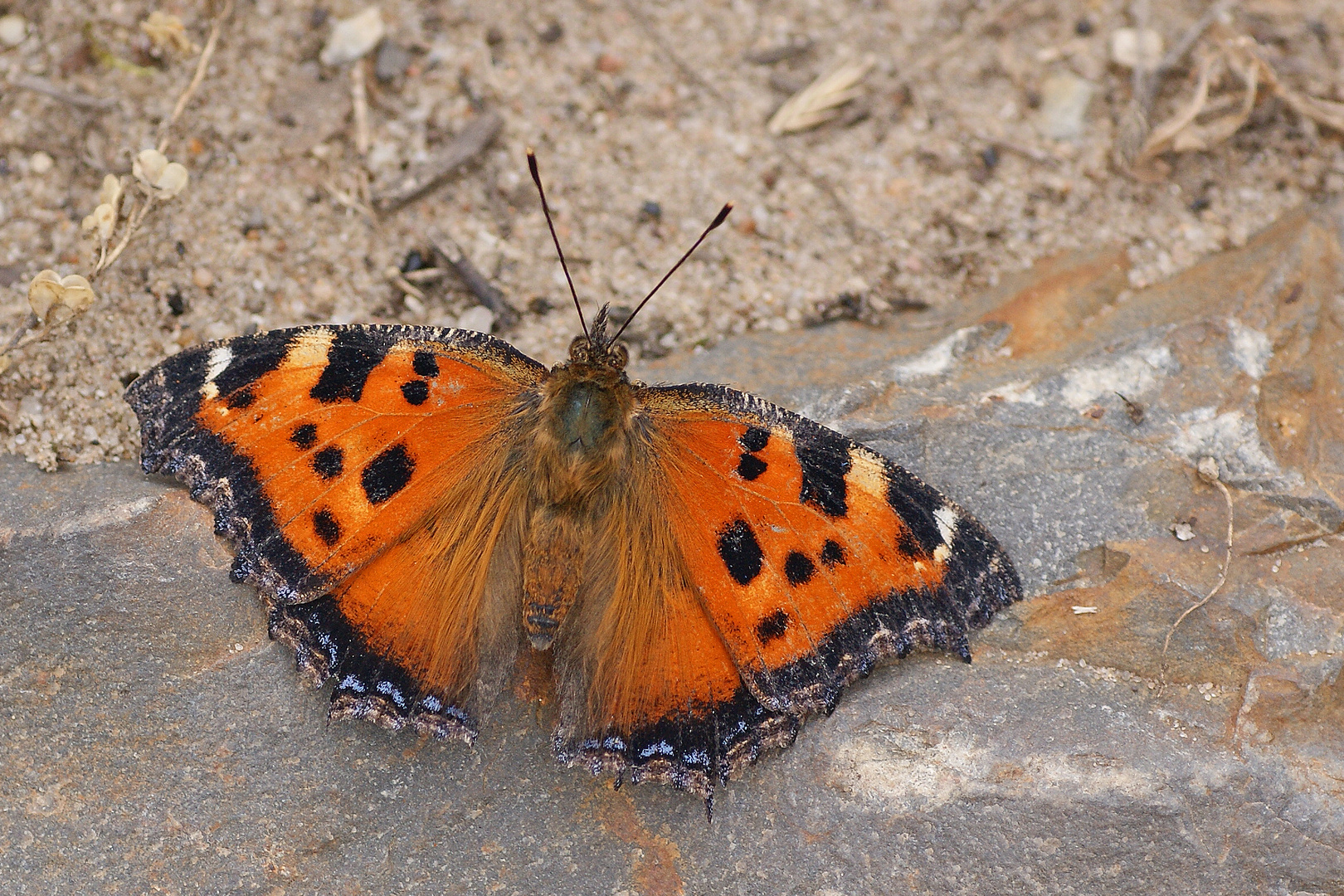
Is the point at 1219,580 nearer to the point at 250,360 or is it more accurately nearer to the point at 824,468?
the point at 824,468

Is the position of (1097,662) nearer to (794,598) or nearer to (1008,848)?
(1008,848)

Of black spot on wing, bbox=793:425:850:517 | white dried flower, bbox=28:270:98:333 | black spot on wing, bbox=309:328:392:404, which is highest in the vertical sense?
white dried flower, bbox=28:270:98:333

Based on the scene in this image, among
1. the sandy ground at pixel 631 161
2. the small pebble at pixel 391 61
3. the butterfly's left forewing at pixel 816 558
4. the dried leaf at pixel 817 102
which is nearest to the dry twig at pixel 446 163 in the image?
the sandy ground at pixel 631 161

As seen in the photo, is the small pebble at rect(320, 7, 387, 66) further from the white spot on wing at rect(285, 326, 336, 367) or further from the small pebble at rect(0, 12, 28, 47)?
the white spot on wing at rect(285, 326, 336, 367)

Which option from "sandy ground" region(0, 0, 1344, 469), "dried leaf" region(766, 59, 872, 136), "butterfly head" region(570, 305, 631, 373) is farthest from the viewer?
"dried leaf" region(766, 59, 872, 136)

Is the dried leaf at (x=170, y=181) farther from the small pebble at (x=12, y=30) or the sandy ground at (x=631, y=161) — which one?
the small pebble at (x=12, y=30)

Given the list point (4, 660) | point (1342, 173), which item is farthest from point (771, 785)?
point (1342, 173)

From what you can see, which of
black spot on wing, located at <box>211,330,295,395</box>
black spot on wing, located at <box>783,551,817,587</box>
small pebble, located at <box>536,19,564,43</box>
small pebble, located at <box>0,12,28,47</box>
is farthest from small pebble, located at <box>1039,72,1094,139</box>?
small pebble, located at <box>0,12,28,47</box>
